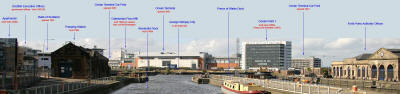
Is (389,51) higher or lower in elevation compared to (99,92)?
higher

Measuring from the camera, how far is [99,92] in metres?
75.5

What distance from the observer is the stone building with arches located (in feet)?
368

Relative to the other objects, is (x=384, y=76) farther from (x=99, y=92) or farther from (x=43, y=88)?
(x=43, y=88)

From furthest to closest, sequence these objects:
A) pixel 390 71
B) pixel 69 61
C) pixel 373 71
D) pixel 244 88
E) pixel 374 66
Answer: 1. pixel 373 71
2. pixel 374 66
3. pixel 390 71
4. pixel 69 61
5. pixel 244 88

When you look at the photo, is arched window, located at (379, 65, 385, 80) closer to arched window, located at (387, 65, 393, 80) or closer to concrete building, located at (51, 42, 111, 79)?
arched window, located at (387, 65, 393, 80)

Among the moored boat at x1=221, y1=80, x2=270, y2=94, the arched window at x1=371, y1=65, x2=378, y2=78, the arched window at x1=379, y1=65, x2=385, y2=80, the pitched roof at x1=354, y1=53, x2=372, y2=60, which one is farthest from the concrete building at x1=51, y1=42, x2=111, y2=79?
the pitched roof at x1=354, y1=53, x2=372, y2=60

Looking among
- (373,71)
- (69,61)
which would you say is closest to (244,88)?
(69,61)

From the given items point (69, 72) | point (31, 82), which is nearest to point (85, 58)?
point (69, 72)

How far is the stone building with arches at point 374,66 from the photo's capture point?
368 feet

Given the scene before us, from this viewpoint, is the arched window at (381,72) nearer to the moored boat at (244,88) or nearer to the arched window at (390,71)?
the arched window at (390,71)

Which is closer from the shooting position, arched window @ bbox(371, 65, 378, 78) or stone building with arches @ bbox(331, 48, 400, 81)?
stone building with arches @ bbox(331, 48, 400, 81)

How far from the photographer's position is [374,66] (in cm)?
12181

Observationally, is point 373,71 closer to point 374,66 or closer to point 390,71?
point 374,66

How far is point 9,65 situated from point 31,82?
248 ft
